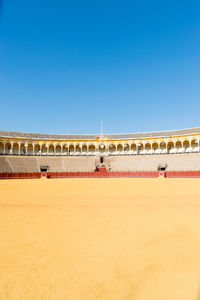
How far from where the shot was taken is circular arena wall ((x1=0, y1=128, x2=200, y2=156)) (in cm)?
4012

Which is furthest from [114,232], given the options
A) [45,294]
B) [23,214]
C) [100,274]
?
[23,214]

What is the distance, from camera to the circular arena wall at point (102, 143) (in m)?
40.1

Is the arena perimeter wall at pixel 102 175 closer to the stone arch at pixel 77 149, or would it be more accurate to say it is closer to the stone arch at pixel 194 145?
the stone arch at pixel 194 145

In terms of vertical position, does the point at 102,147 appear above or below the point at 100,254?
above

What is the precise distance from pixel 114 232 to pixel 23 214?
3064mm

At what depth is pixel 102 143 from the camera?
150 feet

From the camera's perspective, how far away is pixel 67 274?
2529 mm

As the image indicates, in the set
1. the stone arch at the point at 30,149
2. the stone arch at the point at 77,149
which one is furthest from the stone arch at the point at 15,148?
the stone arch at the point at 77,149

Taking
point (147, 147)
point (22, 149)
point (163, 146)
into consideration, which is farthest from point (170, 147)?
point (22, 149)

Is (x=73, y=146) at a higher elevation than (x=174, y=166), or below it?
higher

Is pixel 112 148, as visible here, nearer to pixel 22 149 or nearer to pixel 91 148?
pixel 91 148

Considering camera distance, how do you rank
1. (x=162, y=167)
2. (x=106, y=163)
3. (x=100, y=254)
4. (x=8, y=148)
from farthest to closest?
(x=8, y=148)
(x=106, y=163)
(x=162, y=167)
(x=100, y=254)

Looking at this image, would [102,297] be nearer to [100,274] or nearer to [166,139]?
[100,274]

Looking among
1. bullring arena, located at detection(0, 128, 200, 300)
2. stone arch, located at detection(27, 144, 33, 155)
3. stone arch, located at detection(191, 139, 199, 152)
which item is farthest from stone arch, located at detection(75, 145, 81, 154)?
bullring arena, located at detection(0, 128, 200, 300)
